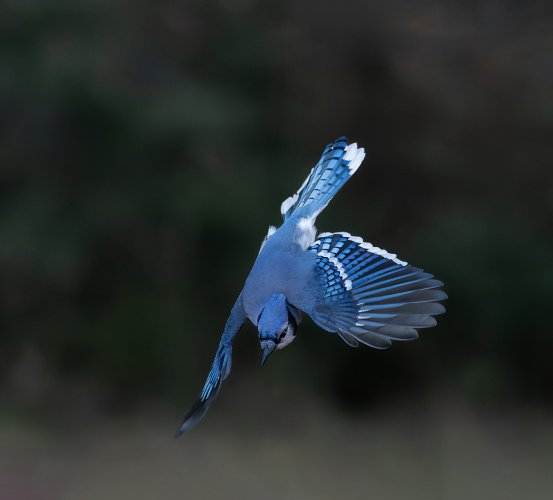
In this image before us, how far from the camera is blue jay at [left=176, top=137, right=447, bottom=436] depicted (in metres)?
1.22

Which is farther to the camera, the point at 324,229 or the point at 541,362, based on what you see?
the point at 541,362

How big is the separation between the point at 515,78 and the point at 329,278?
3123 millimetres

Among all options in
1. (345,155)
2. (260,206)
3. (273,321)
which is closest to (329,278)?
(273,321)

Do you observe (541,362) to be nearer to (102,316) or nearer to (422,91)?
(422,91)

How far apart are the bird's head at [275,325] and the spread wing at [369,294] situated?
0.04 meters

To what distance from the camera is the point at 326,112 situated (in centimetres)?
459

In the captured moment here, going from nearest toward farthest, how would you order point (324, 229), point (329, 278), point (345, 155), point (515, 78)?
point (329, 278) → point (345, 155) → point (324, 229) → point (515, 78)

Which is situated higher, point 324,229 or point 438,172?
point 438,172

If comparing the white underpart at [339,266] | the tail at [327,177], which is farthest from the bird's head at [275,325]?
the tail at [327,177]

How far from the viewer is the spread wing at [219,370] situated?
1.31m

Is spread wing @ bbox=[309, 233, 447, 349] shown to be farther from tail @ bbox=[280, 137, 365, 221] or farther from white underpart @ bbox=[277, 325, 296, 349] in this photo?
tail @ bbox=[280, 137, 365, 221]

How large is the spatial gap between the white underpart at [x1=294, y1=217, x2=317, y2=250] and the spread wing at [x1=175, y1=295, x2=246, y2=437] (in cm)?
17

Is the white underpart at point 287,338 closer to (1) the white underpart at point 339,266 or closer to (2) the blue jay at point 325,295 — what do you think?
(2) the blue jay at point 325,295

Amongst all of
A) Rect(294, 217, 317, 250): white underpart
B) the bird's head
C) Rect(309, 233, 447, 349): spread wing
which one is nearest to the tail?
Rect(294, 217, 317, 250): white underpart
